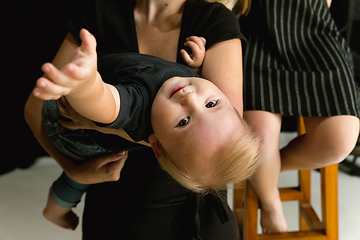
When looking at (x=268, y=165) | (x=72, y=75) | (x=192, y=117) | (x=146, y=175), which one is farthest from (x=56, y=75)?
(x=268, y=165)

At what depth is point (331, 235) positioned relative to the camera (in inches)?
39.3

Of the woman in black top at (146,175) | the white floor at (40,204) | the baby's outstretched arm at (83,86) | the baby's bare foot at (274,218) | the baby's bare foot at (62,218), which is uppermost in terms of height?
the baby's outstretched arm at (83,86)

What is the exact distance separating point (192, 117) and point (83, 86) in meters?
0.23

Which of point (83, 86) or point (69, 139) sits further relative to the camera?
point (69, 139)

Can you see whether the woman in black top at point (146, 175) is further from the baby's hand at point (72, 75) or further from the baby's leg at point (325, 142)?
the baby's hand at point (72, 75)

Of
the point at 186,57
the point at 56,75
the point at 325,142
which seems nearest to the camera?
the point at 56,75

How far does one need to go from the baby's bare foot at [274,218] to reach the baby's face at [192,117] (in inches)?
21.4

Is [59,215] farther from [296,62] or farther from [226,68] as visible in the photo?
[296,62]

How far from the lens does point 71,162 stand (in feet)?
2.88

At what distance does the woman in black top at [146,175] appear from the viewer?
2.65 feet

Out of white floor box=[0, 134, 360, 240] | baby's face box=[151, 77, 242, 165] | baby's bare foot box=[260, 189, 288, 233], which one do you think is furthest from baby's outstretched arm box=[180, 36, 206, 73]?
white floor box=[0, 134, 360, 240]

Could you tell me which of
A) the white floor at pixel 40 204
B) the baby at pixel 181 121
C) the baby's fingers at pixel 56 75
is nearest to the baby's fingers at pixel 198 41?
the baby at pixel 181 121

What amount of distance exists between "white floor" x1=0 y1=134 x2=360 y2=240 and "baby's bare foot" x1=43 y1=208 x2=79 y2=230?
6.5 inches

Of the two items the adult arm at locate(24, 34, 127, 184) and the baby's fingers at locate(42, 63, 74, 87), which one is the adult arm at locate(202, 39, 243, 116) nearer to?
the adult arm at locate(24, 34, 127, 184)
